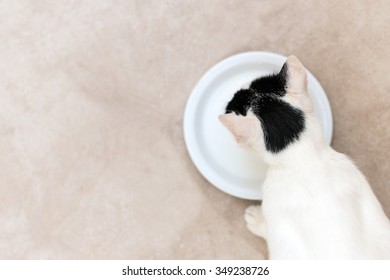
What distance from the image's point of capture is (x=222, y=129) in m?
1.88

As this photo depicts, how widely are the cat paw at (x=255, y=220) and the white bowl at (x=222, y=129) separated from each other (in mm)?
66

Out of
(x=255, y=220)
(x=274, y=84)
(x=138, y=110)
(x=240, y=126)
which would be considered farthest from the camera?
(x=138, y=110)

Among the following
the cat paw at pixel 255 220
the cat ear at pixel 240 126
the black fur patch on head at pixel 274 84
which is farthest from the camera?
the cat paw at pixel 255 220

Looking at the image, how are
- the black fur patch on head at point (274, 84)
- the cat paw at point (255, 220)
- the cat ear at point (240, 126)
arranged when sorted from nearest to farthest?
1. the cat ear at point (240, 126)
2. the black fur patch on head at point (274, 84)
3. the cat paw at point (255, 220)

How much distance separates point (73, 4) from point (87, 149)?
63cm

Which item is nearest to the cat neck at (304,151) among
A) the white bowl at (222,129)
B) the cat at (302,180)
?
the cat at (302,180)

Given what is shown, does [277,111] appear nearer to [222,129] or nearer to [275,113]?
[275,113]

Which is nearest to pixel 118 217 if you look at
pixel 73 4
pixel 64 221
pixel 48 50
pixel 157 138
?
pixel 64 221

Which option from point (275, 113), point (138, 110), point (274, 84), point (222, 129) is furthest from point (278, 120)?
point (138, 110)

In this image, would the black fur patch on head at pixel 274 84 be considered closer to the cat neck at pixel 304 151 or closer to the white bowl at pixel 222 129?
the cat neck at pixel 304 151

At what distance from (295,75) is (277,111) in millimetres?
123

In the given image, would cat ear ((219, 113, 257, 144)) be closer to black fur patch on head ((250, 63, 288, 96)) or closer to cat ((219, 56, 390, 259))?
A: cat ((219, 56, 390, 259))

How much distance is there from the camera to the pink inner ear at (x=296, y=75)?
4.50ft

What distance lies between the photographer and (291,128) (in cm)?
138
